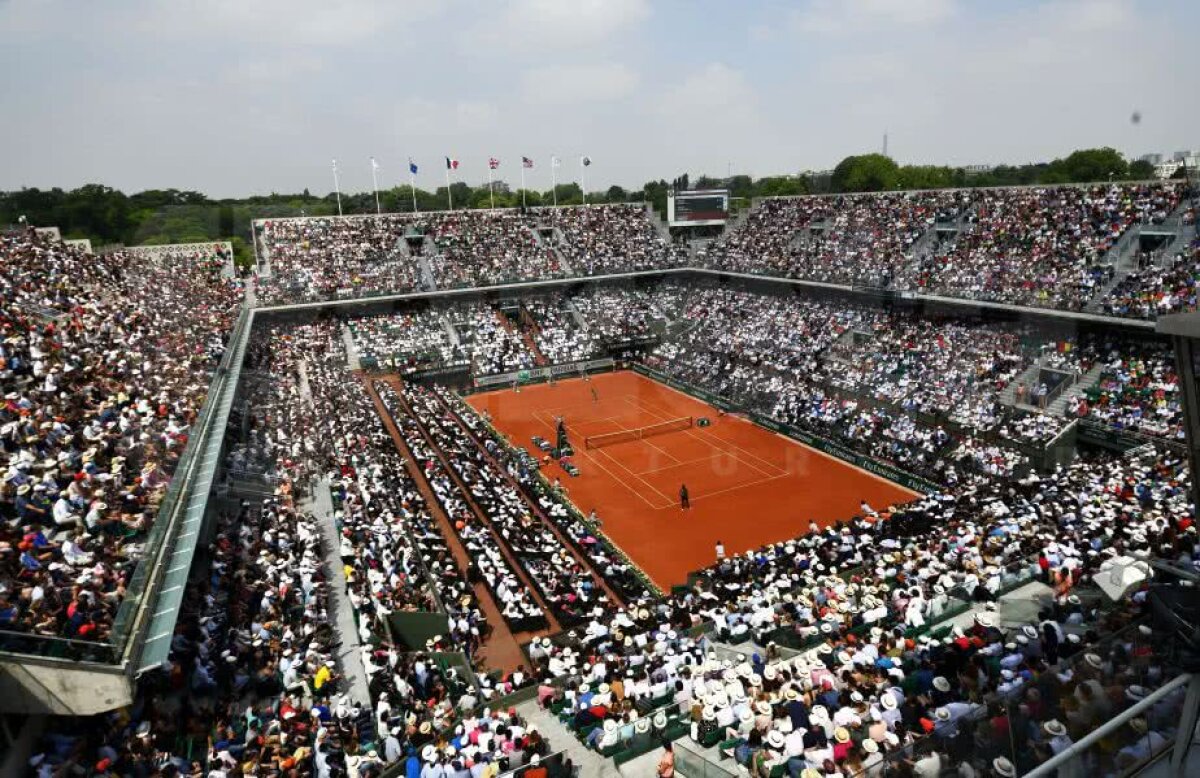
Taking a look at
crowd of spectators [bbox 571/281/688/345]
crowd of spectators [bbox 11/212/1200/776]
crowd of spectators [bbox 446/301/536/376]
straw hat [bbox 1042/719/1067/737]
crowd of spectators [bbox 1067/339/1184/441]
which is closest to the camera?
straw hat [bbox 1042/719/1067/737]

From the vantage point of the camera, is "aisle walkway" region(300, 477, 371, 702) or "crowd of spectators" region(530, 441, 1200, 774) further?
"aisle walkway" region(300, 477, 371, 702)

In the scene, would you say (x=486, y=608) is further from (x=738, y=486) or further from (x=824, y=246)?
(x=824, y=246)

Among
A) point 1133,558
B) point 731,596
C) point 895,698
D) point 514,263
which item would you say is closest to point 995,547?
point 1133,558

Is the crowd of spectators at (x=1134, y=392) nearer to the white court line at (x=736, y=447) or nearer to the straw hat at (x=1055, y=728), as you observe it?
the white court line at (x=736, y=447)

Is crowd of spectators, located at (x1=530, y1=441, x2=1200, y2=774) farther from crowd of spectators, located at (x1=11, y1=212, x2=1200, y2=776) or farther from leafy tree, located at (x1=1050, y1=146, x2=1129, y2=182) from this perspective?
leafy tree, located at (x1=1050, y1=146, x2=1129, y2=182)

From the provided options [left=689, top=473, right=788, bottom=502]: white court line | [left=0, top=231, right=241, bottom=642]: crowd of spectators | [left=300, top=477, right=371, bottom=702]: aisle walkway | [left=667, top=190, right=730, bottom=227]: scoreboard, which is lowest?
[left=689, top=473, right=788, bottom=502]: white court line

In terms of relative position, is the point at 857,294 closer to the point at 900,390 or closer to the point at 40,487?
the point at 900,390

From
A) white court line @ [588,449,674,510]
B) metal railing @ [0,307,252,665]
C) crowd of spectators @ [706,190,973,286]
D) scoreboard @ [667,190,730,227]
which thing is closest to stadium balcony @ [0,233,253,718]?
metal railing @ [0,307,252,665]
